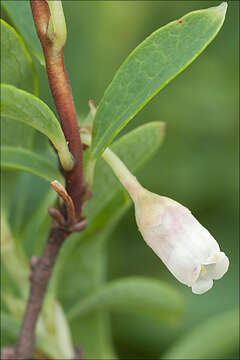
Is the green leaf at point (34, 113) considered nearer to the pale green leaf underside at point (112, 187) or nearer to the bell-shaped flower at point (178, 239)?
the bell-shaped flower at point (178, 239)

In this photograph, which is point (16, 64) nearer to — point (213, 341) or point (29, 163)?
point (29, 163)

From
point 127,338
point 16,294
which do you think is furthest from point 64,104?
point 127,338

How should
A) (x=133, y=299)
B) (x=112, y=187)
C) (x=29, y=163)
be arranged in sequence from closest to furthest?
(x=29, y=163)
(x=112, y=187)
(x=133, y=299)

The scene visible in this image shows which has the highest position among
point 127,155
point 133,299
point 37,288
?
point 127,155

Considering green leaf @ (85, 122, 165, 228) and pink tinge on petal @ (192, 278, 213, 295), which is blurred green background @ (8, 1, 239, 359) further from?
pink tinge on petal @ (192, 278, 213, 295)

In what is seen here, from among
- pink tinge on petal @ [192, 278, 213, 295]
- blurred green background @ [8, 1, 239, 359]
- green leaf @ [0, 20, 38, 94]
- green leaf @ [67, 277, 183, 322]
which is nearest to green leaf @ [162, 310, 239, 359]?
green leaf @ [67, 277, 183, 322]

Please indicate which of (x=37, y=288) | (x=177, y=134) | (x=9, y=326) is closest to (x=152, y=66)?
(x=37, y=288)
